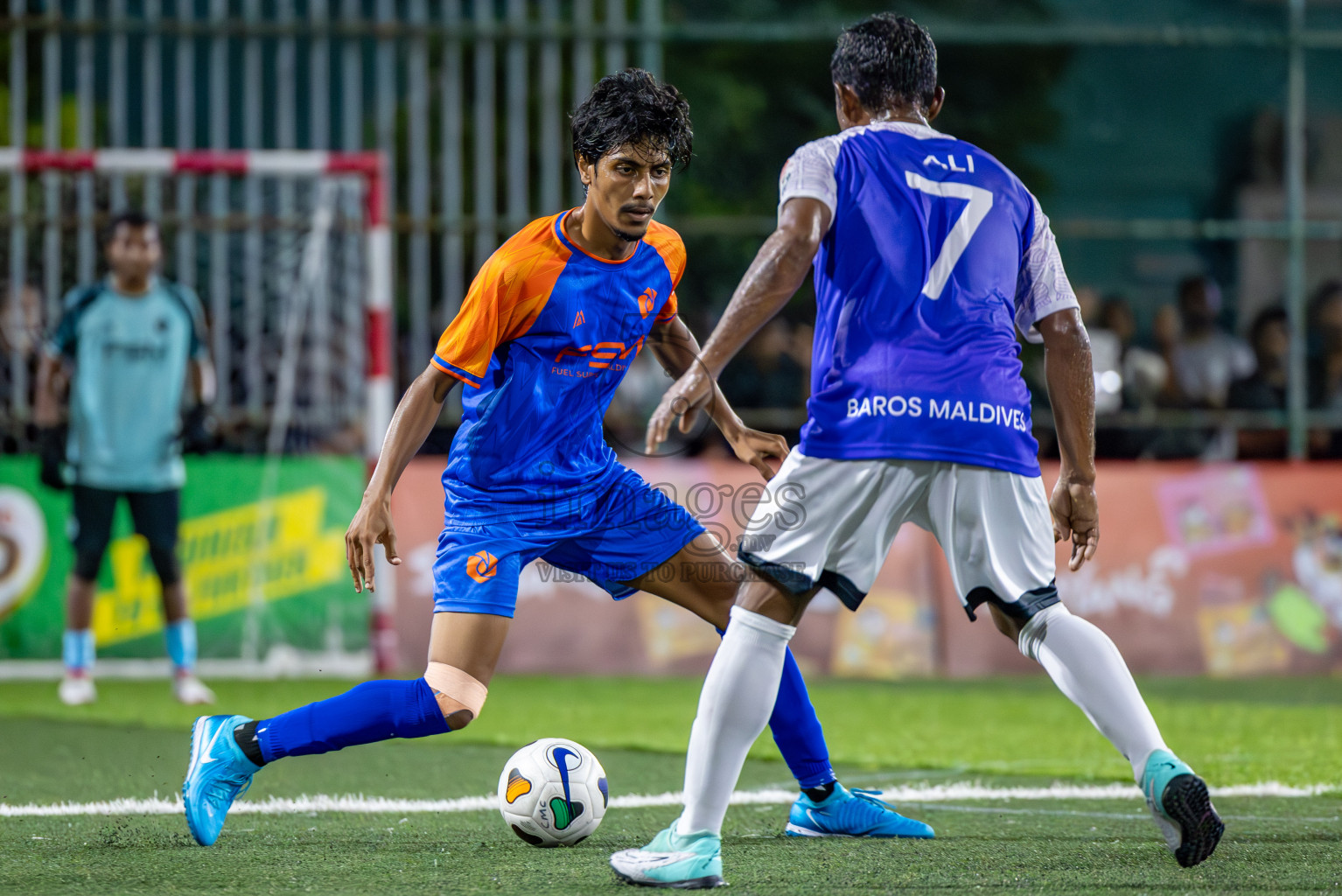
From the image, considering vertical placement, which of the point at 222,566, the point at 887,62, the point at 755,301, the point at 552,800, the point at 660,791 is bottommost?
the point at 222,566

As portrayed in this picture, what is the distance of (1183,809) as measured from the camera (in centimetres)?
371

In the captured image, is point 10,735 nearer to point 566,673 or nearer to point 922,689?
point 566,673

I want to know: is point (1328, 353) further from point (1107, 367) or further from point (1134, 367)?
point (1107, 367)

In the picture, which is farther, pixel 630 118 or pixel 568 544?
pixel 568 544

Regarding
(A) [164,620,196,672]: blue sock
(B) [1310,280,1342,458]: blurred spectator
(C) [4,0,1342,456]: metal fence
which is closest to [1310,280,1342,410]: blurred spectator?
(B) [1310,280,1342,458]: blurred spectator

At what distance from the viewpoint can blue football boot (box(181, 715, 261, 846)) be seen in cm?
451

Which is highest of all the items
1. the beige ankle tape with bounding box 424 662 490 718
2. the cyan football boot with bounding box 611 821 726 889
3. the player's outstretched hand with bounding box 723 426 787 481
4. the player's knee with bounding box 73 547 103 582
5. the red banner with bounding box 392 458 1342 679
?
the player's outstretched hand with bounding box 723 426 787 481

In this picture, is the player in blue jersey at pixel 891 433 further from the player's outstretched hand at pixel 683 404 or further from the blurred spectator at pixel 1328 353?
the blurred spectator at pixel 1328 353

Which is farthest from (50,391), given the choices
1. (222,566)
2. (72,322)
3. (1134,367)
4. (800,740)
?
(1134,367)

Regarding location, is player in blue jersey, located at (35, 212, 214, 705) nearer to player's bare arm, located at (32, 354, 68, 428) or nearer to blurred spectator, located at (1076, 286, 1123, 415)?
player's bare arm, located at (32, 354, 68, 428)

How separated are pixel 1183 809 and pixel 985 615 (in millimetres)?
6589

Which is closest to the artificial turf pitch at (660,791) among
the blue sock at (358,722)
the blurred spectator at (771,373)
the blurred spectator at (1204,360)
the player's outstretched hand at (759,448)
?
the blue sock at (358,722)

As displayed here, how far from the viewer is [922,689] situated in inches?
376

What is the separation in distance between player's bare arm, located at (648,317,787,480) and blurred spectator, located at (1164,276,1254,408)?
7.33 m
